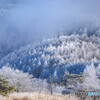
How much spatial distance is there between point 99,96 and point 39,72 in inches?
6744

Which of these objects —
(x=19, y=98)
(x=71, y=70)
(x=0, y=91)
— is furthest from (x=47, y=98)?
(x=71, y=70)

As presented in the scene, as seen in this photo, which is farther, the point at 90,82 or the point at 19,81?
the point at 19,81

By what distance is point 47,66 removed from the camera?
200m

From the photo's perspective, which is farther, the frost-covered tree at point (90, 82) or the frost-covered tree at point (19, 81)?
the frost-covered tree at point (19, 81)

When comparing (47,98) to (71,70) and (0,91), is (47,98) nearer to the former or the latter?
(0,91)

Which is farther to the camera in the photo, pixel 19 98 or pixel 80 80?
pixel 80 80

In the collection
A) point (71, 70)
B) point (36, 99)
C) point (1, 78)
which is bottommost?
point (36, 99)

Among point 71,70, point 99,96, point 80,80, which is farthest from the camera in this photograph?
point 71,70

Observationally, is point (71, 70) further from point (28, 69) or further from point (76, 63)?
point (28, 69)

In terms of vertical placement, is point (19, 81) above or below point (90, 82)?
above

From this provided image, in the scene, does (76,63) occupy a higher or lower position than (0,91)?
higher

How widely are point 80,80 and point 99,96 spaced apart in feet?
28.9

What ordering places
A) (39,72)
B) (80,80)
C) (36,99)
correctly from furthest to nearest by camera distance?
(39,72) < (80,80) < (36,99)

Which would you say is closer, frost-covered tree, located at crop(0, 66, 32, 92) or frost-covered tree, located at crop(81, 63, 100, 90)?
frost-covered tree, located at crop(81, 63, 100, 90)
